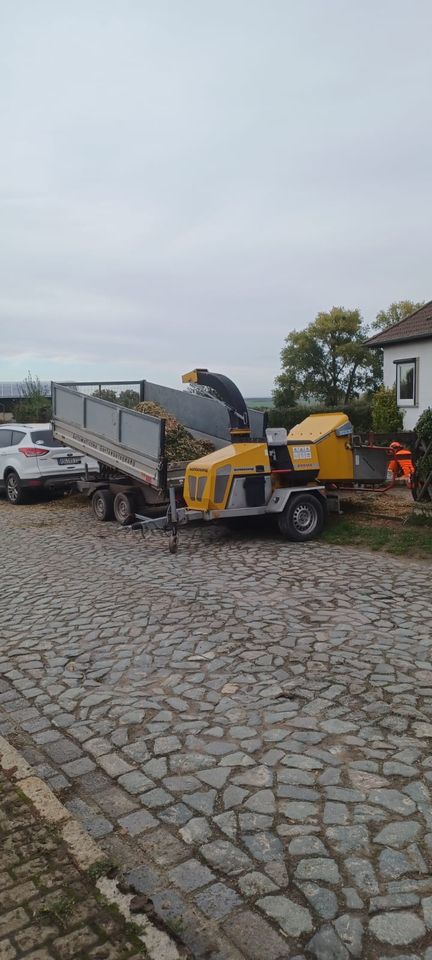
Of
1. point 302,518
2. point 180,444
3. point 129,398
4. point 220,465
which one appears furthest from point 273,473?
point 129,398

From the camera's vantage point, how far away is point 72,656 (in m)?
5.54

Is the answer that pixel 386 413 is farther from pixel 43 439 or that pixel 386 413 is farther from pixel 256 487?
pixel 256 487

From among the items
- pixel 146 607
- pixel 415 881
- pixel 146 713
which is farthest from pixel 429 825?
pixel 146 607

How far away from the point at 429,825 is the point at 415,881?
39 centimetres

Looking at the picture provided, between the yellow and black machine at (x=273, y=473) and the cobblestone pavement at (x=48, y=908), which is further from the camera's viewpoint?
the yellow and black machine at (x=273, y=473)

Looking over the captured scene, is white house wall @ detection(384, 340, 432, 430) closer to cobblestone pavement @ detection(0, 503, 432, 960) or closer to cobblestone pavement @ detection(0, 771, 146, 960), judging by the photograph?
cobblestone pavement @ detection(0, 503, 432, 960)

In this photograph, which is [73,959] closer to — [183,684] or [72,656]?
[183,684]

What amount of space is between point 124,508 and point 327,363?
39.6 meters

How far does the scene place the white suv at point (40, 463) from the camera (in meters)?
14.5

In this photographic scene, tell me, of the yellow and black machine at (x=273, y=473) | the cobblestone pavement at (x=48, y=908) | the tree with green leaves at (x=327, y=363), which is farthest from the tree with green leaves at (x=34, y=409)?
the cobblestone pavement at (x=48, y=908)

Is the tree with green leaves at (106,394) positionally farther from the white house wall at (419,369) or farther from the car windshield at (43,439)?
the white house wall at (419,369)

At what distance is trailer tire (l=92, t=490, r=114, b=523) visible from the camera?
1216cm

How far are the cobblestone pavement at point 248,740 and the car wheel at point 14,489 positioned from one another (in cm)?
734

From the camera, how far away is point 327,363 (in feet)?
161
